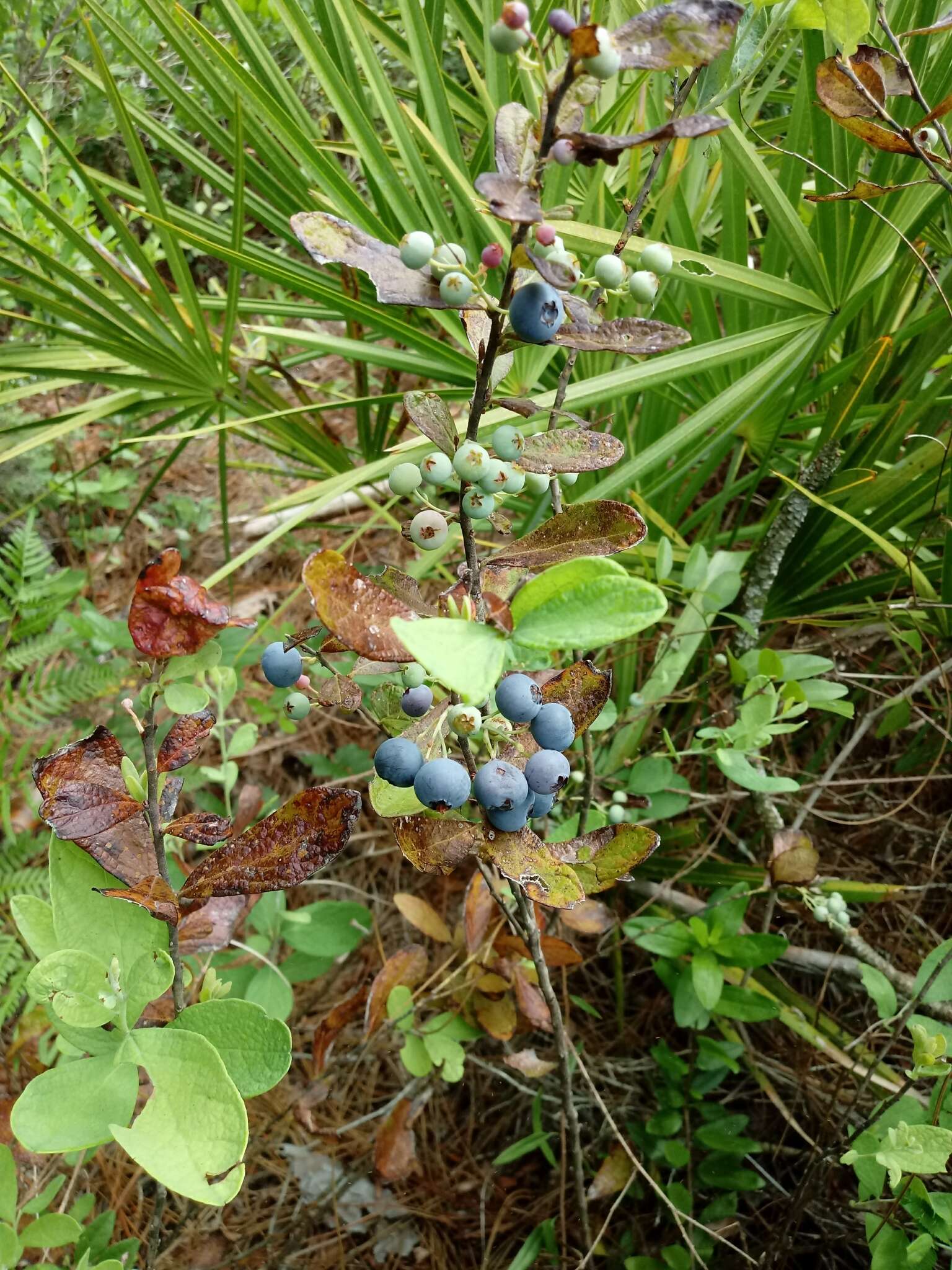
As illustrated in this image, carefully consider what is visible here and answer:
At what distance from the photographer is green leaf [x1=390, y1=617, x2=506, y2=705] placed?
28cm

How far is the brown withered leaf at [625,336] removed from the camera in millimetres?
416

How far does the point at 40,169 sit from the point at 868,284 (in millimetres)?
1427

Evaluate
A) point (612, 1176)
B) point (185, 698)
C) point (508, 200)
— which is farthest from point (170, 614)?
point (612, 1176)

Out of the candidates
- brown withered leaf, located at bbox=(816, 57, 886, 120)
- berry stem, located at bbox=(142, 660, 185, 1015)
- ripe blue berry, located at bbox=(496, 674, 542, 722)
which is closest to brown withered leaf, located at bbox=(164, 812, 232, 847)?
berry stem, located at bbox=(142, 660, 185, 1015)

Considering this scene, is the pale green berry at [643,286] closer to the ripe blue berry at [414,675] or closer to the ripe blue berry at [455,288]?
the ripe blue berry at [455,288]

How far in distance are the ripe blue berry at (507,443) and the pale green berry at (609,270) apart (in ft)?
0.33

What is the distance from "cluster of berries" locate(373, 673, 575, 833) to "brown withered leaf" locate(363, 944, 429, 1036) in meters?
0.52

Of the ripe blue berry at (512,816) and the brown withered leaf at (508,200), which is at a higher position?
the brown withered leaf at (508,200)

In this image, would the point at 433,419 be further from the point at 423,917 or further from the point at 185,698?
the point at 423,917

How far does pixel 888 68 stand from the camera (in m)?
0.64

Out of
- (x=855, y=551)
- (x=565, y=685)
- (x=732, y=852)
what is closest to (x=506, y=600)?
(x=565, y=685)

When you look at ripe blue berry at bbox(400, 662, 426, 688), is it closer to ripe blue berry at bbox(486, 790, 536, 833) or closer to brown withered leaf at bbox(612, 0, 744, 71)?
ripe blue berry at bbox(486, 790, 536, 833)

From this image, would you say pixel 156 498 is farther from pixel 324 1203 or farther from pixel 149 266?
pixel 324 1203

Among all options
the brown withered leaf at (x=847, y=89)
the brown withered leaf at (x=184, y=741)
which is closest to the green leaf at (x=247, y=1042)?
the brown withered leaf at (x=184, y=741)
